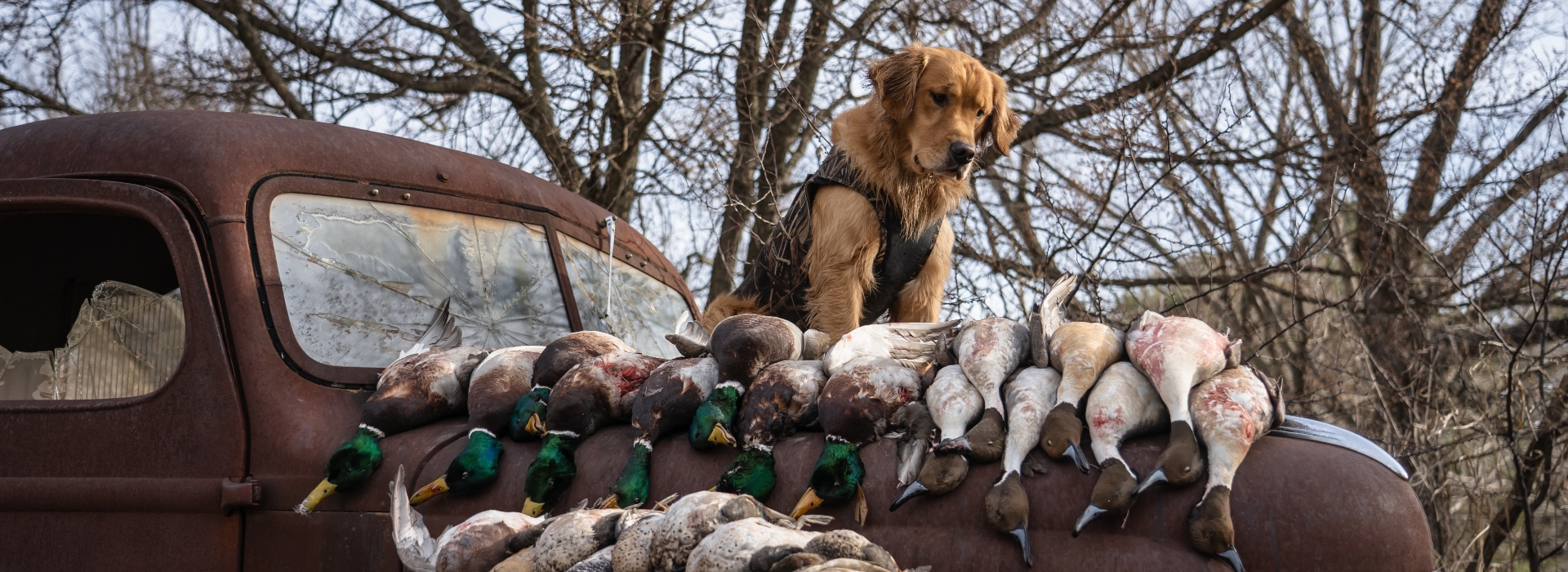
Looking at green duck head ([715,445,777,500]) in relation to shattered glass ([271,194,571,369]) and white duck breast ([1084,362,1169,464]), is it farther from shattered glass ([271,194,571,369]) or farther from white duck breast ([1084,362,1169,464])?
shattered glass ([271,194,571,369])

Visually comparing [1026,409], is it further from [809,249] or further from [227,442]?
[227,442]

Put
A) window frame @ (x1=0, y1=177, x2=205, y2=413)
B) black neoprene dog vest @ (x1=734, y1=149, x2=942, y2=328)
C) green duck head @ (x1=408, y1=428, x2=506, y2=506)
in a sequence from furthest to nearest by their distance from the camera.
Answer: black neoprene dog vest @ (x1=734, y1=149, x2=942, y2=328) < window frame @ (x1=0, y1=177, x2=205, y2=413) < green duck head @ (x1=408, y1=428, x2=506, y2=506)

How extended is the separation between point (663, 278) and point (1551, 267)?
5.59 meters

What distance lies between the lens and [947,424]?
8.31 feet

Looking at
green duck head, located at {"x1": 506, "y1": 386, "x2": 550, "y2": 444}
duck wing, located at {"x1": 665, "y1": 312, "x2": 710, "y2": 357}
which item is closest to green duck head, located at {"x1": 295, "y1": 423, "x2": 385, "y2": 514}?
green duck head, located at {"x1": 506, "y1": 386, "x2": 550, "y2": 444}

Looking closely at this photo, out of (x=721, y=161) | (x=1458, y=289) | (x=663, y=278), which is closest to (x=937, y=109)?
(x=663, y=278)

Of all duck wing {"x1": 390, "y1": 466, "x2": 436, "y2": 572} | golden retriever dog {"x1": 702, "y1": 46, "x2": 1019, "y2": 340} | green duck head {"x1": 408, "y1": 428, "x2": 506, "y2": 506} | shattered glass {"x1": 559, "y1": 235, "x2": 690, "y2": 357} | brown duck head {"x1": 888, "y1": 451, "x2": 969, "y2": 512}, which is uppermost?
golden retriever dog {"x1": 702, "y1": 46, "x2": 1019, "y2": 340}

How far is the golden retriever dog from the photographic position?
4117mm

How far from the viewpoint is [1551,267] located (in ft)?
22.7

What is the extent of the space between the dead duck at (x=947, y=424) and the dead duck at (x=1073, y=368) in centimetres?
19

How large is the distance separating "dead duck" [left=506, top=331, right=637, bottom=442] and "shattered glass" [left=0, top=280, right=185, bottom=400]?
1684 millimetres

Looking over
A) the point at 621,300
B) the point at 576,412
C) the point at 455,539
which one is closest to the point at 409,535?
the point at 455,539

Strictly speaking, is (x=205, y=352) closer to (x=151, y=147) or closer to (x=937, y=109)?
(x=151, y=147)

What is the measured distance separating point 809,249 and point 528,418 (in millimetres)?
1665
